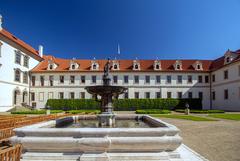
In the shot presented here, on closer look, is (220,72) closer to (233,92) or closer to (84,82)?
(233,92)

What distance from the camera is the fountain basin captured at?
4672mm

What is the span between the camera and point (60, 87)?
3953cm

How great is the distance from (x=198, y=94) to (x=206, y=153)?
35.9 metres

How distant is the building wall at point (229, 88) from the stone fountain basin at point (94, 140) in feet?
102

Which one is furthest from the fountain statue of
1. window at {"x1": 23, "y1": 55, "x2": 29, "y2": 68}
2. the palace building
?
window at {"x1": 23, "y1": 55, "x2": 29, "y2": 68}

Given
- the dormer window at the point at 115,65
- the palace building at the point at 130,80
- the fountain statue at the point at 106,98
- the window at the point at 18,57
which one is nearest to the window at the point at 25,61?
the palace building at the point at 130,80

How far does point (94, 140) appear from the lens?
4.67 metres

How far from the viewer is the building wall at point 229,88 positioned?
101ft

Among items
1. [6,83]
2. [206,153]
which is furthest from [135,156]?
[6,83]

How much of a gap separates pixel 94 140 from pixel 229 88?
113ft

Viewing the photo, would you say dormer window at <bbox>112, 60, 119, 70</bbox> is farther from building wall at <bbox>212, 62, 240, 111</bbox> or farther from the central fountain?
the central fountain

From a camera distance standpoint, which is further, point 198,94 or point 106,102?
point 198,94

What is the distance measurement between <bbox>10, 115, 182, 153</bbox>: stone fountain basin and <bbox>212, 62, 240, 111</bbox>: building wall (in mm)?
30942

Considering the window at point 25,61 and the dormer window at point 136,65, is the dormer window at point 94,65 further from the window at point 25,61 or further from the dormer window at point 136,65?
the window at point 25,61
